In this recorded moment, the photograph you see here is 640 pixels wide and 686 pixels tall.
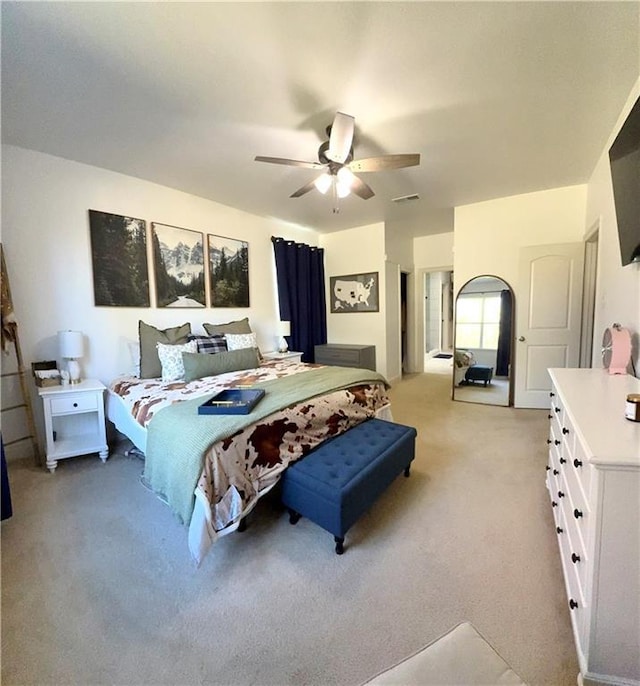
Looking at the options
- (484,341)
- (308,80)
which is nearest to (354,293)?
(484,341)

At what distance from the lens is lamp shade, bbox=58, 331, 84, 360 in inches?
102

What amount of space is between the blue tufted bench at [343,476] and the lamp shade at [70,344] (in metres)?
2.16

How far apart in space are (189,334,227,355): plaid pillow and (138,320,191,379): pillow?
13 centimetres

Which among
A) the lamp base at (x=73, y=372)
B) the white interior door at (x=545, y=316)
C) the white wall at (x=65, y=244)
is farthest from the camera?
the white interior door at (x=545, y=316)

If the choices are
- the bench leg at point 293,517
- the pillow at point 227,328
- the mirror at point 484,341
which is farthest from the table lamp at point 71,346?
the mirror at point 484,341

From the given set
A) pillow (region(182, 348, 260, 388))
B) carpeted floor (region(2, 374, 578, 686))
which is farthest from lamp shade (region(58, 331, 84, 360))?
carpeted floor (region(2, 374, 578, 686))

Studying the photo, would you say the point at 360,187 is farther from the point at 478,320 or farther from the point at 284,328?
the point at 478,320

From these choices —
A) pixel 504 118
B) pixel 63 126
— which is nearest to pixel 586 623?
pixel 504 118

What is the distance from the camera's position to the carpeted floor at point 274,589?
1137 millimetres

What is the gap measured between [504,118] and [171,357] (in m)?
3.28

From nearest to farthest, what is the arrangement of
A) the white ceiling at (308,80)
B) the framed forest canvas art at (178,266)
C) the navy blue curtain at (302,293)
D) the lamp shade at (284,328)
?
the white ceiling at (308,80) → the framed forest canvas art at (178,266) → the lamp shade at (284,328) → the navy blue curtain at (302,293)

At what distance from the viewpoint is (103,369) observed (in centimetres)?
302

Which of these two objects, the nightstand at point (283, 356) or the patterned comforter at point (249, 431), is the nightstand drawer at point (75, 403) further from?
the nightstand at point (283, 356)

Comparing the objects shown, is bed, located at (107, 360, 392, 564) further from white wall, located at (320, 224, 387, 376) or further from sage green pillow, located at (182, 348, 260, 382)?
white wall, located at (320, 224, 387, 376)
